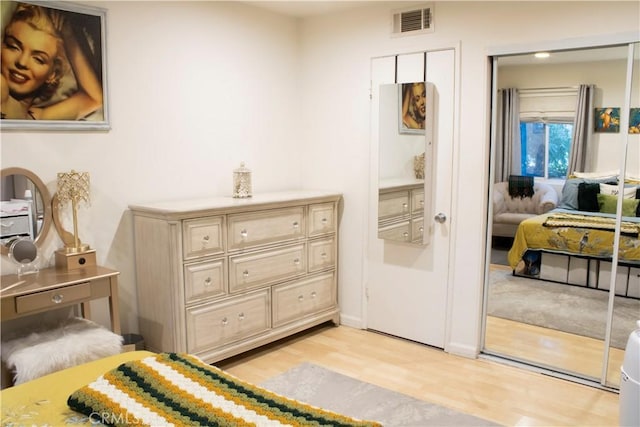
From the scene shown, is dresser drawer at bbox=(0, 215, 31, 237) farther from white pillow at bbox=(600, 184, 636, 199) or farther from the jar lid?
white pillow at bbox=(600, 184, 636, 199)

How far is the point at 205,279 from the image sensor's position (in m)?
3.27

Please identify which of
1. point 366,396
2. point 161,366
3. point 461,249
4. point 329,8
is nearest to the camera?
point 161,366

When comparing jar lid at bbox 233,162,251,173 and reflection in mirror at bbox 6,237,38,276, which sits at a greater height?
jar lid at bbox 233,162,251,173

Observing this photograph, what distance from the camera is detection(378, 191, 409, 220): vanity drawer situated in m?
3.88

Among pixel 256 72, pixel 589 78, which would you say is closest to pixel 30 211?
pixel 256 72

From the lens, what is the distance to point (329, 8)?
404cm

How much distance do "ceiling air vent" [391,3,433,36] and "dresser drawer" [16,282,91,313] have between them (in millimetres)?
2667

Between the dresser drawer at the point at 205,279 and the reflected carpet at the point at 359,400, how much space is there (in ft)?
2.16

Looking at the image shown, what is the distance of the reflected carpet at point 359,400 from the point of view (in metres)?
2.82

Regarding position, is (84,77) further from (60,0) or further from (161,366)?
(161,366)

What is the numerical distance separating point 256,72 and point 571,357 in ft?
9.80

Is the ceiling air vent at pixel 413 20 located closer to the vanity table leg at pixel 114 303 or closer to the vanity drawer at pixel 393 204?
the vanity drawer at pixel 393 204

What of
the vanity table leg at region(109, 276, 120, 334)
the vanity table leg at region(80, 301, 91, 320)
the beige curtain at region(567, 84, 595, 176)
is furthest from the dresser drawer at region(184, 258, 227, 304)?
the beige curtain at region(567, 84, 595, 176)

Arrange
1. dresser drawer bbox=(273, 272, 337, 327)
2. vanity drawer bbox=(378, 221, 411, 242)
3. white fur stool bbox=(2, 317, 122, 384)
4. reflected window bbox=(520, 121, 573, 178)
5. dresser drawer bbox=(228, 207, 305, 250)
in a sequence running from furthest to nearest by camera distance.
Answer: vanity drawer bbox=(378, 221, 411, 242) < dresser drawer bbox=(273, 272, 337, 327) < dresser drawer bbox=(228, 207, 305, 250) < reflected window bbox=(520, 121, 573, 178) < white fur stool bbox=(2, 317, 122, 384)
